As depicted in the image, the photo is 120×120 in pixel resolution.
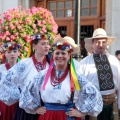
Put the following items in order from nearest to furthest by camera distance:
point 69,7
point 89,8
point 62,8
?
point 89,8 < point 69,7 < point 62,8

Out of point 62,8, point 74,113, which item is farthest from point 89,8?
point 74,113

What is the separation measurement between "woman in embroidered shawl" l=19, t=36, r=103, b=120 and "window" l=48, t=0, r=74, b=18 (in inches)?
283

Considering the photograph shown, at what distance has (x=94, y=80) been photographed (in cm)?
505

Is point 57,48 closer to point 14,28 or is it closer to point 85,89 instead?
point 85,89

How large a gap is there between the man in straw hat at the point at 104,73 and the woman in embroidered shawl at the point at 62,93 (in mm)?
998

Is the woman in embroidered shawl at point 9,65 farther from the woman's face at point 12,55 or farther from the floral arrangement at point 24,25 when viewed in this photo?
the floral arrangement at point 24,25

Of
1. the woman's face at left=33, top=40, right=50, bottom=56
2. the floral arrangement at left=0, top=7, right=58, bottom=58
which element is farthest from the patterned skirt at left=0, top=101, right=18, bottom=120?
the floral arrangement at left=0, top=7, right=58, bottom=58

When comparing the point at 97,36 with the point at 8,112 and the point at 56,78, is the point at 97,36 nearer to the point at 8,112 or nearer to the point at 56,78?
the point at 56,78

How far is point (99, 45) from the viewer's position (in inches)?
200

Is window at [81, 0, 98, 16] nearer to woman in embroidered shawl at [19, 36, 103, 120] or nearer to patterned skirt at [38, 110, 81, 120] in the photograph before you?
woman in embroidered shawl at [19, 36, 103, 120]

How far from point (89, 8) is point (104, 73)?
5.93 m

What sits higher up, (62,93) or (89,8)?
(89,8)

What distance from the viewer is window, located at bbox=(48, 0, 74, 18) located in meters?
11.2

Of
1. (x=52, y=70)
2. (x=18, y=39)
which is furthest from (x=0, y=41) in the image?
(x=52, y=70)
